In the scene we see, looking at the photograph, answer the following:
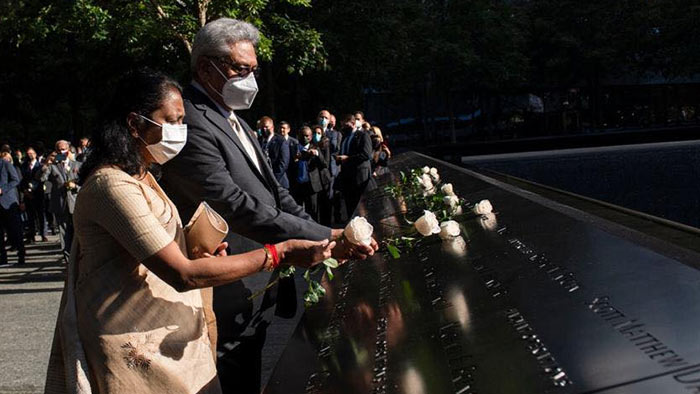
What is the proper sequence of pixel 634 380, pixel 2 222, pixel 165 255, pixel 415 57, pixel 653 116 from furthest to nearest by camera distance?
pixel 653 116, pixel 415 57, pixel 2 222, pixel 165 255, pixel 634 380

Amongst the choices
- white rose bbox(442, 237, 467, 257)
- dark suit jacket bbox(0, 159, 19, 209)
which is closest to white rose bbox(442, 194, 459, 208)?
white rose bbox(442, 237, 467, 257)

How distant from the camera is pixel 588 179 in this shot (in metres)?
17.0

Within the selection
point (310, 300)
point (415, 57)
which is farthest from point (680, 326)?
point (415, 57)

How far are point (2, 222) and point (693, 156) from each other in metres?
13.8

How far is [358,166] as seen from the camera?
13.7 meters

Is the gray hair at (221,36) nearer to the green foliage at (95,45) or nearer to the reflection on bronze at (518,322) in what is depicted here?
the green foliage at (95,45)

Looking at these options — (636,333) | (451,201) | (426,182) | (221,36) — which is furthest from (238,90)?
(426,182)

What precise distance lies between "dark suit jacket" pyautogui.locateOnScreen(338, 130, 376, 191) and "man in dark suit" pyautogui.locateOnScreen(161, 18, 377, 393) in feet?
32.6

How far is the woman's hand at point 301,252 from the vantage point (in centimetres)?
288

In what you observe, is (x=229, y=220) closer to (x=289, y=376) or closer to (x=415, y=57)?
(x=289, y=376)

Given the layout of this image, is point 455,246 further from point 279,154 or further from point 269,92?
point 269,92

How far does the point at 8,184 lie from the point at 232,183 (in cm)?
1275

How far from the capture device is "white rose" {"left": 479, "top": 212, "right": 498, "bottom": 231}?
15.8 ft

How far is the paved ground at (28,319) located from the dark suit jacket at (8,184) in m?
1.10
